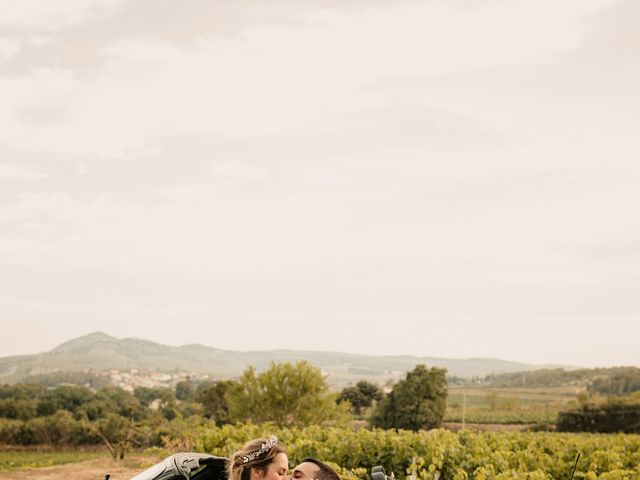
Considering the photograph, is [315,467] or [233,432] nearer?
[315,467]

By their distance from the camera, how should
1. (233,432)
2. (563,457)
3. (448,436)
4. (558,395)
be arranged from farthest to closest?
(558,395), (233,432), (448,436), (563,457)

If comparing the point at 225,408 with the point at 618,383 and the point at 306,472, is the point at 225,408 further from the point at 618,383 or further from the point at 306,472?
the point at 618,383

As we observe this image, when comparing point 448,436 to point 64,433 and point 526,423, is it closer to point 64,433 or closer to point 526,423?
point 64,433

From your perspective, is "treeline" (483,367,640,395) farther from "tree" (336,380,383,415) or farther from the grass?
the grass

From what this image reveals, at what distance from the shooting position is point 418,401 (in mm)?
54219

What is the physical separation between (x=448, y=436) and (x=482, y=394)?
5689 inches

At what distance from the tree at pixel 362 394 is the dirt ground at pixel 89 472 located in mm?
64221

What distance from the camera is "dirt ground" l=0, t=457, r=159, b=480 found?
21.2 metres

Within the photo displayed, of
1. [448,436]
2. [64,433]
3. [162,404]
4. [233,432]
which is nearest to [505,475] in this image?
[448,436]

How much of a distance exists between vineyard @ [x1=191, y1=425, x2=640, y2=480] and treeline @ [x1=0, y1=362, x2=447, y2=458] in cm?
733

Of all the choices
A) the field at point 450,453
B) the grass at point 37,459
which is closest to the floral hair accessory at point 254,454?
the field at point 450,453

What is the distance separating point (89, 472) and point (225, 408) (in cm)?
3948

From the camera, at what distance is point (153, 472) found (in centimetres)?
489

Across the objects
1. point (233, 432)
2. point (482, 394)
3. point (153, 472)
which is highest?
point (153, 472)
